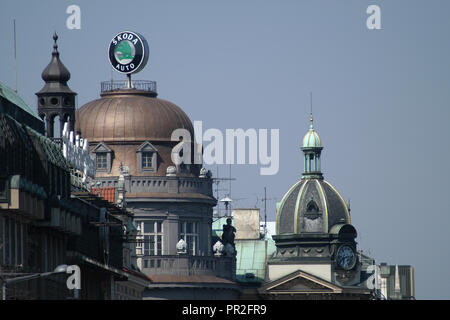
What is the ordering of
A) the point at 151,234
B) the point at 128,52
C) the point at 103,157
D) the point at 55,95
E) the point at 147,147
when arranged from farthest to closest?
the point at 151,234 < the point at 103,157 < the point at 147,147 < the point at 128,52 < the point at 55,95

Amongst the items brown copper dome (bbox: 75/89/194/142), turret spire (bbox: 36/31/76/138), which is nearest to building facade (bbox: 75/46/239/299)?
brown copper dome (bbox: 75/89/194/142)

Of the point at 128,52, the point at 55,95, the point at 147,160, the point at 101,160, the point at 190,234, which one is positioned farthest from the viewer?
the point at 190,234

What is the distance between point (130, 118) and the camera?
193 metres

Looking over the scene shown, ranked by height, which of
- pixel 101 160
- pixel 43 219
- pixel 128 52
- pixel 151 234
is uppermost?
pixel 128 52

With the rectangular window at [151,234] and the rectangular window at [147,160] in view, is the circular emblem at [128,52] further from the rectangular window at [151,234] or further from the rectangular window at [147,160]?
the rectangular window at [151,234]

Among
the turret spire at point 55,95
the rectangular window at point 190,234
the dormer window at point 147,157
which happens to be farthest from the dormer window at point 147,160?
the turret spire at point 55,95

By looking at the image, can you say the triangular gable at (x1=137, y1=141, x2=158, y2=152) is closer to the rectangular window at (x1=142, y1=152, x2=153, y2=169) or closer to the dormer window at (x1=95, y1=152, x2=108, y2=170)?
the rectangular window at (x1=142, y1=152, x2=153, y2=169)

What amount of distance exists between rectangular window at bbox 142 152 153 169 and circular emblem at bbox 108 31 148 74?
8.58 meters

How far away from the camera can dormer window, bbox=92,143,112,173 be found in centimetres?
19238

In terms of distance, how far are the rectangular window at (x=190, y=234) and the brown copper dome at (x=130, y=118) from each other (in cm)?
883

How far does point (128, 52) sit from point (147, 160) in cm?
1146

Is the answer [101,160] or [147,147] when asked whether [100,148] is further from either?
[147,147]

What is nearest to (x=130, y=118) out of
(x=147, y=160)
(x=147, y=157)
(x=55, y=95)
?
(x=147, y=157)
